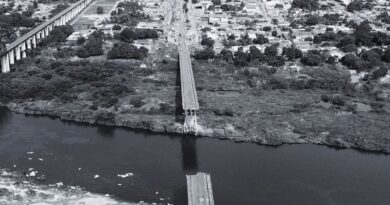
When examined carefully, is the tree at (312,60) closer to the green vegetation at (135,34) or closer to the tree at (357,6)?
the green vegetation at (135,34)

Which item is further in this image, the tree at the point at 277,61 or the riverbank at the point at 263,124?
the tree at the point at 277,61

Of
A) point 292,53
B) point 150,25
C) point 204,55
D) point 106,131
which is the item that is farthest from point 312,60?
point 150,25

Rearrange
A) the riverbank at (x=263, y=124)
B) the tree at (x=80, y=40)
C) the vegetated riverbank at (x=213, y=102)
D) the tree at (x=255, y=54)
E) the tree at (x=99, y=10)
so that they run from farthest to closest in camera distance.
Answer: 1. the tree at (x=99, y=10)
2. the tree at (x=80, y=40)
3. the tree at (x=255, y=54)
4. the vegetated riverbank at (x=213, y=102)
5. the riverbank at (x=263, y=124)

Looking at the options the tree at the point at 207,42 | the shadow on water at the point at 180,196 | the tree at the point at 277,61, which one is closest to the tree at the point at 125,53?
the tree at the point at 207,42

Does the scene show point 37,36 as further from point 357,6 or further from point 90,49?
point 357,6

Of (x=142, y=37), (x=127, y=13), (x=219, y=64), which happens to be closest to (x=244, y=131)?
(x=219, y=64)
